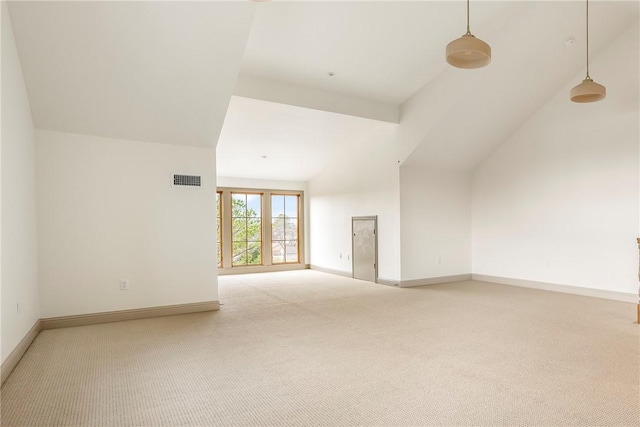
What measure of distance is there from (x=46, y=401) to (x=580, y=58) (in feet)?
26.2

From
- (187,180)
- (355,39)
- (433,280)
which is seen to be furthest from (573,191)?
(187,180)

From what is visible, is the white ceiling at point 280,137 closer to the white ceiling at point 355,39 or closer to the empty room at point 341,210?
the empty room at point 341,210

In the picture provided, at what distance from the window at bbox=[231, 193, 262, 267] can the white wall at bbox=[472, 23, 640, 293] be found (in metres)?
5.58

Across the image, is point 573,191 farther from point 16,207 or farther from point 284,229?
point 16,207

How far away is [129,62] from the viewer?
11.9ft

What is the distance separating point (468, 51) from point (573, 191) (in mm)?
4771

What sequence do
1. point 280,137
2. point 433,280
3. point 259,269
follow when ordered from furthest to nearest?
point 259,269 → point 433,280 → point 280,137

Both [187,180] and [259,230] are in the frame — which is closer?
[187,180]

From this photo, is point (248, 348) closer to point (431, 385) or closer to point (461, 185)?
point (431, 385)

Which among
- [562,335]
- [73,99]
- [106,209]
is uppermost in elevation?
[73,99]

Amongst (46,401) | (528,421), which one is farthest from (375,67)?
(46,401)

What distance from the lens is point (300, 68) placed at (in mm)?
5379

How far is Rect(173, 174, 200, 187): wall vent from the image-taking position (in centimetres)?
489

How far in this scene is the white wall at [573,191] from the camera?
18.2 ft
